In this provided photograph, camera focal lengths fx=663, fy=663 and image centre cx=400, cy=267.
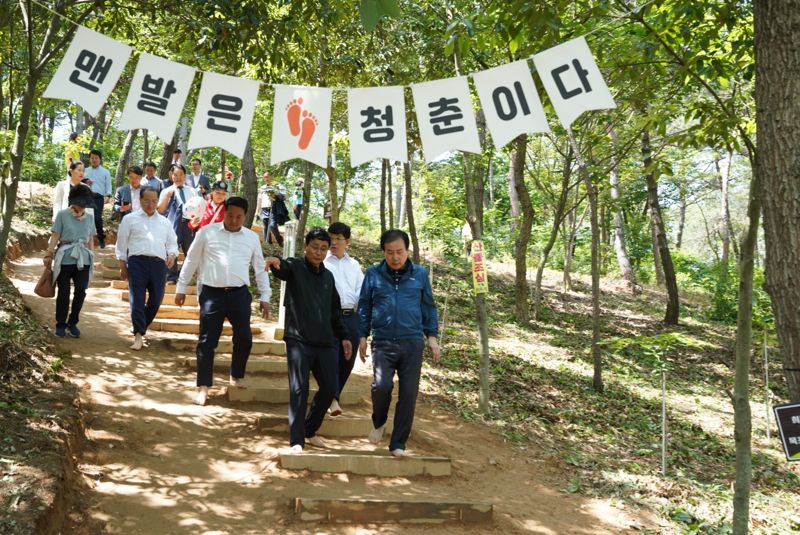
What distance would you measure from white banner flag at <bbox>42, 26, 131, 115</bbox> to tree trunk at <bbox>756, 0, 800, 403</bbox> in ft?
14.7

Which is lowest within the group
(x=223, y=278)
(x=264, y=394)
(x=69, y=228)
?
(x=264, y=394)

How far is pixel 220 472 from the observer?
16.5 ft

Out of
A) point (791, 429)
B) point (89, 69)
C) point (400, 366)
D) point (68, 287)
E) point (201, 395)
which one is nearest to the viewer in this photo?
point (791, 429)

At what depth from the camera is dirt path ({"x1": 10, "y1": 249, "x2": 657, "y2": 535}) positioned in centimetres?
441

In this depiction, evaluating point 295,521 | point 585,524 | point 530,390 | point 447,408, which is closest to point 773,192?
point 585,524

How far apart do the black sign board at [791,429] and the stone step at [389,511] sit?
2.15 meters

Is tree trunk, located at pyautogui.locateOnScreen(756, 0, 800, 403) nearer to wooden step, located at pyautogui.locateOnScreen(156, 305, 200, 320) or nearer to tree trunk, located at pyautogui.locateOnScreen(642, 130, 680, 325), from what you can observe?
wooden step, located at pyautogui.locateOnScreen(156, 305, 200, 320)

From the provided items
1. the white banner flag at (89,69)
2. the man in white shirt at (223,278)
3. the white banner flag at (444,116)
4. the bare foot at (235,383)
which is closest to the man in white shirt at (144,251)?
the man in white shirt at (223,278)

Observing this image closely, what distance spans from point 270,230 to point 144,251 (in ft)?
28.2

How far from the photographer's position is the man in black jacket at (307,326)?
5090 mm

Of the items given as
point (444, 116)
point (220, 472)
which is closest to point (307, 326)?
point (220, 472)

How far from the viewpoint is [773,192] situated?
3.70 m

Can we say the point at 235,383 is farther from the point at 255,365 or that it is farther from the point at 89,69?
the point at 89,69

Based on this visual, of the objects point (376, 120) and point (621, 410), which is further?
point (621, 410)
